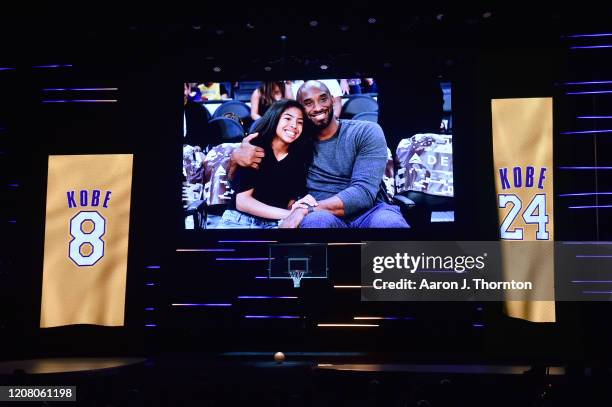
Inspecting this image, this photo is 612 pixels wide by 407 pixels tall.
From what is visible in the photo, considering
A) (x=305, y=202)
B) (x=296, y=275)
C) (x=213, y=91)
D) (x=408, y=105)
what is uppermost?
(x=213, y=91)

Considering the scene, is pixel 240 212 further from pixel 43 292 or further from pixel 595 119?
pixel 595 119

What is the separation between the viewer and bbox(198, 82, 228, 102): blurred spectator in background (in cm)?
537

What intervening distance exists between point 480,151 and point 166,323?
286 centimetres

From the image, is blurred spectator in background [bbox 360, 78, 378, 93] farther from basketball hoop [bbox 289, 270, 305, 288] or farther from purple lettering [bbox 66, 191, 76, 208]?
purple lettering [bbox 66, 191, 76, 208]

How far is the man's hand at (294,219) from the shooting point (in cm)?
525

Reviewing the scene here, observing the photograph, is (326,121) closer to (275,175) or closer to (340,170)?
(340,170)

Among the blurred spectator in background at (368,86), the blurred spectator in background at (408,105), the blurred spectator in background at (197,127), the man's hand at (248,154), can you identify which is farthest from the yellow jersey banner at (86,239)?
the blurred spectator in background at (408,105)

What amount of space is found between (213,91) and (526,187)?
2.60 meters

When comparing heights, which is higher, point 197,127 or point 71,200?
point 197,127

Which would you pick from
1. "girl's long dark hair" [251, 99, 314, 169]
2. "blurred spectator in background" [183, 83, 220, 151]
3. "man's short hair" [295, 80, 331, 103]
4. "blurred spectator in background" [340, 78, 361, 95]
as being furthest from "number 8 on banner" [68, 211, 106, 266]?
"blurred spectator in background" [340, 78, 361, 95]

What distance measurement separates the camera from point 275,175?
5.29 m

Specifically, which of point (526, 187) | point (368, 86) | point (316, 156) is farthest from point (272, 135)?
point (526, 187)

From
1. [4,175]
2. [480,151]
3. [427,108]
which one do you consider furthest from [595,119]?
[4,175]

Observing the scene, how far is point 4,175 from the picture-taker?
5.54 m
